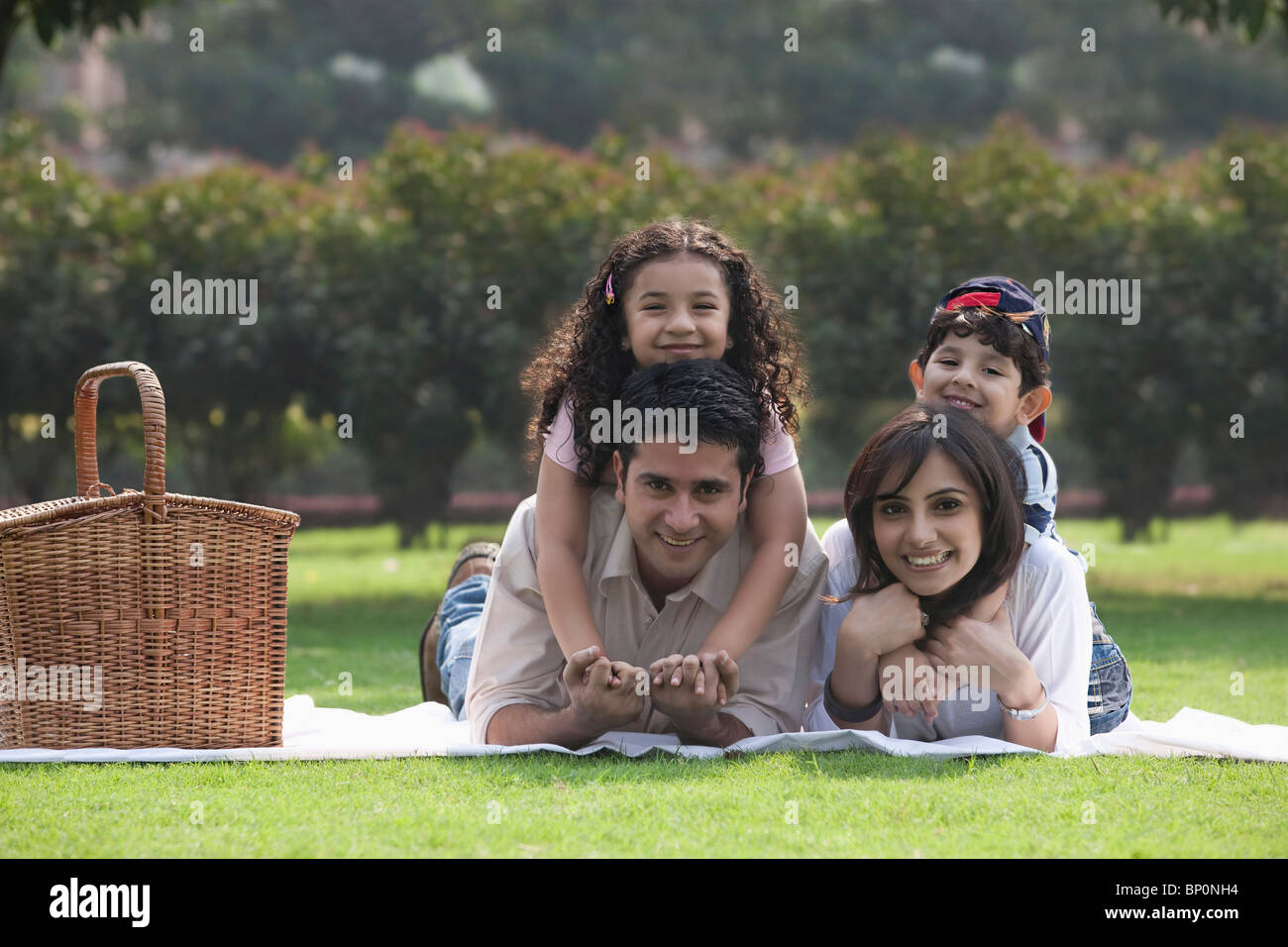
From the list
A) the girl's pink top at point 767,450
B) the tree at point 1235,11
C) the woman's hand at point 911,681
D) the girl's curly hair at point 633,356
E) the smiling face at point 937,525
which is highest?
the tree at point 1235,11

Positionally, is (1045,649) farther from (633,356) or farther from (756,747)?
(633,356)

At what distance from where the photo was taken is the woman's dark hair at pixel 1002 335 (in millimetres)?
4352

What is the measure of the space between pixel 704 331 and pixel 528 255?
6072 millimetres

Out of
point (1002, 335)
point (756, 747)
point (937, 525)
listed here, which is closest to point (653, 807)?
point (756, 747)

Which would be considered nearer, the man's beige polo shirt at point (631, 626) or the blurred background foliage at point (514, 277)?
the man's beige polo shirt at point (631, 626)

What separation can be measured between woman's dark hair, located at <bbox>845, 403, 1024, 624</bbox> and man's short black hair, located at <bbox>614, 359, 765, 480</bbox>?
14.1 inches

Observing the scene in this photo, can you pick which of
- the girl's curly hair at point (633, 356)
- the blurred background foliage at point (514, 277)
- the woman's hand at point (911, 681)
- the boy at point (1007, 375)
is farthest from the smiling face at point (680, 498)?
the blurred background foliage at point (514, 277)

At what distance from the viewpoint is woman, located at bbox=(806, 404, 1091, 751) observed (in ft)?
12.1

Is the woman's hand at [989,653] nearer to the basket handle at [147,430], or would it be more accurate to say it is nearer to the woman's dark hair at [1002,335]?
the woman's dark hair at [1002,335]

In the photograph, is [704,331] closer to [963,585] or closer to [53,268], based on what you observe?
[963,585]

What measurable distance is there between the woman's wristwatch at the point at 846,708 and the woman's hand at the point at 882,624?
0.19 meters

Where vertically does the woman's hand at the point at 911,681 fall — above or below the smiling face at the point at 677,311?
below
